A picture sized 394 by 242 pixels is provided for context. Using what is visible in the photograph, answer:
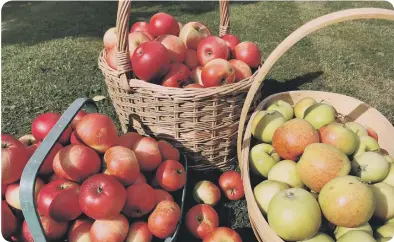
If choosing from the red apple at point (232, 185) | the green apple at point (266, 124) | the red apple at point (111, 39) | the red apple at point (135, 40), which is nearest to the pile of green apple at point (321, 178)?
the green apple at point (266, 124)

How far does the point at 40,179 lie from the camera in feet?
6.16

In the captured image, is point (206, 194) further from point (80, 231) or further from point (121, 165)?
point (80, 231)

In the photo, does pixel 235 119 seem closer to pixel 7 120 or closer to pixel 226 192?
pixel 226 192

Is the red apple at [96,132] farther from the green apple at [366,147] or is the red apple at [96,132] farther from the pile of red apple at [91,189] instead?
the green apple at [366,147]

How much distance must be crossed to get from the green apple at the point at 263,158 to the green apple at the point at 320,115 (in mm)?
322

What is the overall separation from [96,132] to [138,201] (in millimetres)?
416

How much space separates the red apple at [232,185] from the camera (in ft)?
7.61

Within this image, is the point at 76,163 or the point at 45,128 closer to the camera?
the point at 76,163

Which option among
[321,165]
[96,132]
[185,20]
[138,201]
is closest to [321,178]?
[321,165]

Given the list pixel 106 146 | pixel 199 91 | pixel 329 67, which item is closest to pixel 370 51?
pixel 329 67

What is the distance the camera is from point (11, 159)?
1.68 m

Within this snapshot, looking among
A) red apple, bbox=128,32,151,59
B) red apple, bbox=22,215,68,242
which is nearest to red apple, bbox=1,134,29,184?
red apple, bbox=22,215,68,242

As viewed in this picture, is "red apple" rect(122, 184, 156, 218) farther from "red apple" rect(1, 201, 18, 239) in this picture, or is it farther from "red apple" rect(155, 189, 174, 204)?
"red apple" rect(1, 201, 18, 239)

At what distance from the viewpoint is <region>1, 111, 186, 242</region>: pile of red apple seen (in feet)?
5.38
